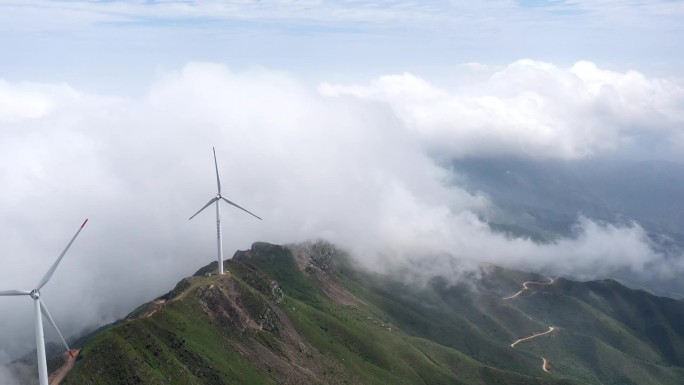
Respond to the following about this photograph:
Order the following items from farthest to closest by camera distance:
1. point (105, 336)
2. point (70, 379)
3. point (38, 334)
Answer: point (105, 336), point (70, 379), point (38, 334)

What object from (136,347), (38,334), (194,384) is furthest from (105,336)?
(38,334)

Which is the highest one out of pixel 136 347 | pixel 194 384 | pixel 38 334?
pixel 38 334

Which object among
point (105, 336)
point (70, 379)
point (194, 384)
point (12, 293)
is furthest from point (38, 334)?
point (194, 384)

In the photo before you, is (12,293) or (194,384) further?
(194,384)

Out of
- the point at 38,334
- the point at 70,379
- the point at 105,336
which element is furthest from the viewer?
the point at 105,336

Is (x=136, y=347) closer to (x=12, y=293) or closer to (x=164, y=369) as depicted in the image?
(x=164, y=369)

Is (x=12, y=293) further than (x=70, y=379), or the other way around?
(x=70, y=379)

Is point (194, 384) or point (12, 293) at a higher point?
point (12, 293)

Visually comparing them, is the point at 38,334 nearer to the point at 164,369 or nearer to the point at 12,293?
the point at 12,293

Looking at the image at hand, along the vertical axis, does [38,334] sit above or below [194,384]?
above
